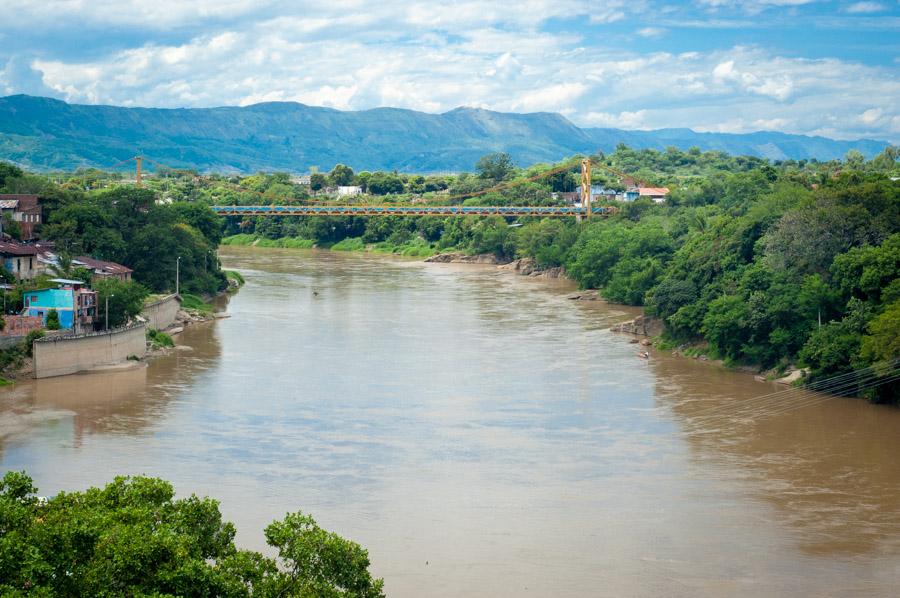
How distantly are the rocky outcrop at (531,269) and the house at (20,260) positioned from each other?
1986cm

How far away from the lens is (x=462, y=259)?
47406mm

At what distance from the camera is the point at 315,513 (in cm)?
1305

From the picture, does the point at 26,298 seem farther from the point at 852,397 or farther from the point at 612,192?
the point at 612,192

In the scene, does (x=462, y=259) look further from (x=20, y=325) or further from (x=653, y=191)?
(x=20, y=325)

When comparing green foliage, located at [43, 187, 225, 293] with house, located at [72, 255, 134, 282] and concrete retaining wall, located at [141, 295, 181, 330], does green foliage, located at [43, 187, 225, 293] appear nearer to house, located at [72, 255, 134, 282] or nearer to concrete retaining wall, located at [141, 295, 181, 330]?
house, located at [72, 255, 134, 282]

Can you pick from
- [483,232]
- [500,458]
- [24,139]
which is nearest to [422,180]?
[483,232]

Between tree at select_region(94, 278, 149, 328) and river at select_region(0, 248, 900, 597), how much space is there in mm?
1292

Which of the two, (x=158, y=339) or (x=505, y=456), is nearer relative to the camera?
(x=505, y=456)

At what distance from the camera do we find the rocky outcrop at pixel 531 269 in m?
40.2

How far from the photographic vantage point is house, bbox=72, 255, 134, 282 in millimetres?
25875

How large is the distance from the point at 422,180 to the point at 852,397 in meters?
51.4

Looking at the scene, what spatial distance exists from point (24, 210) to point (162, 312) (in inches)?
207

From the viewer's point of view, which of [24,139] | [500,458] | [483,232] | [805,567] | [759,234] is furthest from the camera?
[24,139]

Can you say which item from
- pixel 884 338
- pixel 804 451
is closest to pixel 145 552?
pixel 804 451
